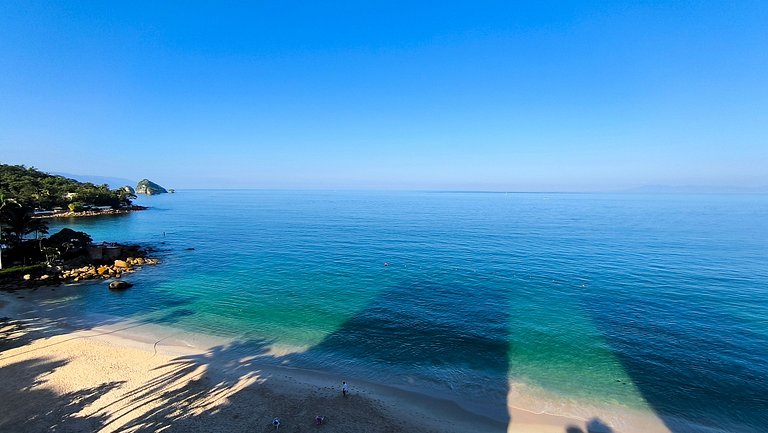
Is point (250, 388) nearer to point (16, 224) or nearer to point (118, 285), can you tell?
point (118, 285)

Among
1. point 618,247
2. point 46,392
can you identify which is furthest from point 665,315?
point 46,392

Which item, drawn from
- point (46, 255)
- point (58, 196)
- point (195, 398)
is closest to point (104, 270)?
point (46, 255)

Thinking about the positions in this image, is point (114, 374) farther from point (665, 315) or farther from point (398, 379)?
point (665, 315)

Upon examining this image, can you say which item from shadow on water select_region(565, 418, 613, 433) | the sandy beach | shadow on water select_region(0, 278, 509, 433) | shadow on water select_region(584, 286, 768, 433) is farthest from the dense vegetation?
shadow on water select_region(584, 286, 768, 433)

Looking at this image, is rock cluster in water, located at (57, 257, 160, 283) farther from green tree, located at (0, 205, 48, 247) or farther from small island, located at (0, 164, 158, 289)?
green tree, located at (0, 205, 48, 247)

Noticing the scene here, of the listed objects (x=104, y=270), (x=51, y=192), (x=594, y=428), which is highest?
(x=51, y=192)

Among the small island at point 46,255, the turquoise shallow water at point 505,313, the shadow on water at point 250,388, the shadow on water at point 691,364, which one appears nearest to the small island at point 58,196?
the small island at point 46,255
